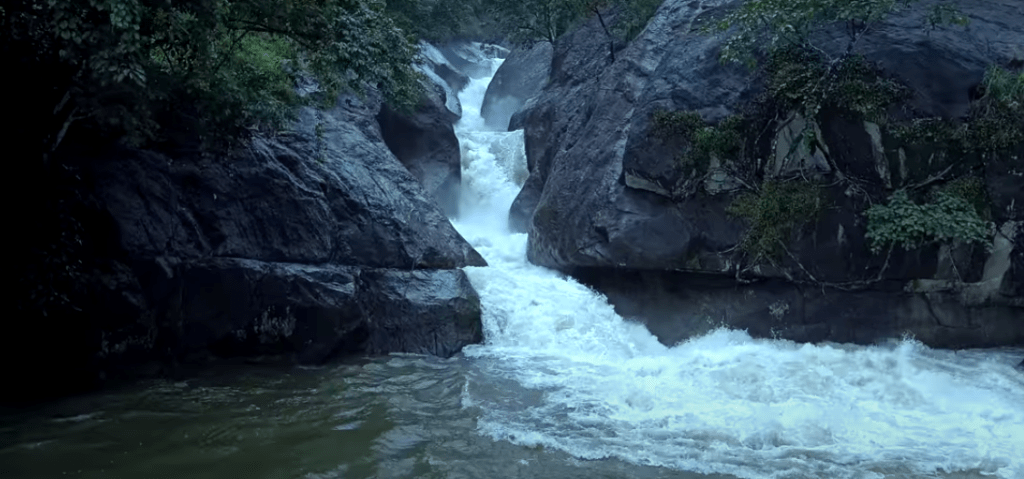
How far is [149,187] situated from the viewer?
11562 millimetres

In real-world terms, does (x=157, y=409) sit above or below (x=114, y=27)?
below

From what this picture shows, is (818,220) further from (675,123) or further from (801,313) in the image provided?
(675,123)

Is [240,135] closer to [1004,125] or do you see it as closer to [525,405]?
[525,405]

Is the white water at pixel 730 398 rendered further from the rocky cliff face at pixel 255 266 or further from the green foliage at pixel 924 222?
the green foliage at pixel 924 222

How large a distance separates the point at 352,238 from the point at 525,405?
4548 mm

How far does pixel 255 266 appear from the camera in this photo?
1191 centimetres

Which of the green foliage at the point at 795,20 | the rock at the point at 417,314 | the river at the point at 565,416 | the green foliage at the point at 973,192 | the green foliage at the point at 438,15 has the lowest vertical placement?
the river at the point at 565,416

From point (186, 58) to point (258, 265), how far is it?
3120 millimetres

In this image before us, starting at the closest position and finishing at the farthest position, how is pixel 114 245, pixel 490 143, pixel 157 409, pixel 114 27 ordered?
pixel 114 27 → pixel 157 409 → pixel 114 245 → pixel 490 143

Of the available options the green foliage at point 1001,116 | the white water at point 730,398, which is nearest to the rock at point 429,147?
the white water at point 730,398

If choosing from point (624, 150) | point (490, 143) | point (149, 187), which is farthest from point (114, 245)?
point (490, 143)

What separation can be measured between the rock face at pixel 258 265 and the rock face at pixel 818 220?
2752 millimetres

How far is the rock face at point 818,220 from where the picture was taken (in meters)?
12.4

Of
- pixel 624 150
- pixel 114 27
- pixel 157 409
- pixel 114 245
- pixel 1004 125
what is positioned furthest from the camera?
pixel 624 150
